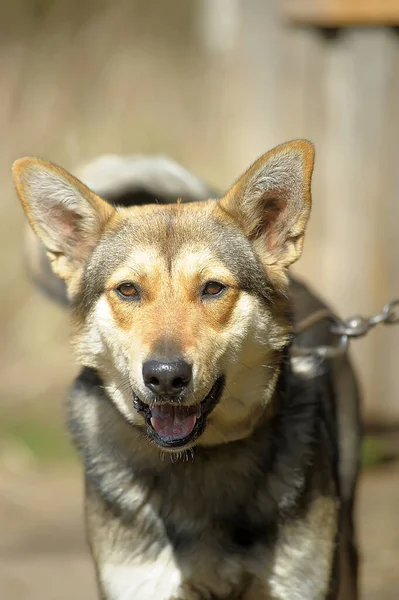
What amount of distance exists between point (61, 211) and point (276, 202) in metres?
0.79

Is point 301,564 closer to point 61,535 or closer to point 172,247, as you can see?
point 172,247

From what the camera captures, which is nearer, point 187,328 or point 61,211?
point 187,328

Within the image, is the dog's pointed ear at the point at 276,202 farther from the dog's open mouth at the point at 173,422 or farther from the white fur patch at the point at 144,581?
the white fur patch at the point at 144,581

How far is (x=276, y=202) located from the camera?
3.41 m

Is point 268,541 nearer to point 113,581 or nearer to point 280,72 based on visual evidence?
point 113,581

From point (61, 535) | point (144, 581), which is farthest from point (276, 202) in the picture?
point (61, 535)

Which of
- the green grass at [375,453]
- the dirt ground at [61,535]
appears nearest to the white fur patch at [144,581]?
the dirt ground at [61,535]

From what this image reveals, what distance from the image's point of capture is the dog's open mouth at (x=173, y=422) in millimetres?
3018

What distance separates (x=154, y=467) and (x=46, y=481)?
3536 mm

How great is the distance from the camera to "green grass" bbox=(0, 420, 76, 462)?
717 centimetres

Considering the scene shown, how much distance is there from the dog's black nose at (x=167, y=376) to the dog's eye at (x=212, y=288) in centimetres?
36

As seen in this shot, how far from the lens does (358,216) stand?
626 cm

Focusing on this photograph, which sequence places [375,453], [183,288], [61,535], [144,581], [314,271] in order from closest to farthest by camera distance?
[183,288] → [144,581] → [61,535] → [314,271] → [375,453]

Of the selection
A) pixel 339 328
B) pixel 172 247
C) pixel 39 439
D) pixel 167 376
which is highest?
pixel 172 247
